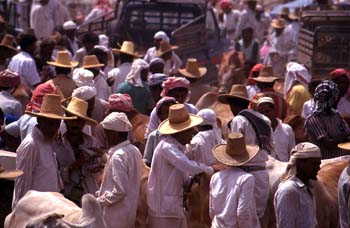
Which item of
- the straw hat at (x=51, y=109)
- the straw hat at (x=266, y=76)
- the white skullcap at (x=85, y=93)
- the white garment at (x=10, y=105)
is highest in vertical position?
the straw hat at (x=51, y=109)

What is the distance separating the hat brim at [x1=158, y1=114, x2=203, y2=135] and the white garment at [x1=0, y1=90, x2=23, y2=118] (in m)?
2.61

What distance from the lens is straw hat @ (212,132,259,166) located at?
34.7ft

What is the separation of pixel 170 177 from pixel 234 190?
826 millimetres

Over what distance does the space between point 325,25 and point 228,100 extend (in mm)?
4828

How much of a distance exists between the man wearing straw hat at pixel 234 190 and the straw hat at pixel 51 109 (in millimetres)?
1487

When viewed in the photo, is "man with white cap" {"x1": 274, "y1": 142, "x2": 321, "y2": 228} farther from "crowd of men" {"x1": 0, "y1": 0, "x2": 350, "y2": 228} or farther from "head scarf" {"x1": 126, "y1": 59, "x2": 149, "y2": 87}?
"head scarf" {"x1": 126, "y1": 59, "x2": 149, "y2": 87}

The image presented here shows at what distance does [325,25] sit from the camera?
17.6 m

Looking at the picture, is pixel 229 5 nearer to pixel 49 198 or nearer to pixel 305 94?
pixel 305 94

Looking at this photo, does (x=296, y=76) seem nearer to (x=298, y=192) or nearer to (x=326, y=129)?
(x=326, y=129)

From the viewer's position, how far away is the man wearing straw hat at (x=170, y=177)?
10.8m

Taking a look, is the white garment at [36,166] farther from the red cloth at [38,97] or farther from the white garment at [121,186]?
the red cloth at [38,97]

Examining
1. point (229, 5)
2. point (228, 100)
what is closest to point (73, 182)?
point (228, 100)

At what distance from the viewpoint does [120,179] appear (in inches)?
421

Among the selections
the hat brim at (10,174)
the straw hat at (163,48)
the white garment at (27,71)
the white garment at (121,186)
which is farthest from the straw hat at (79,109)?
the straw hat at (163,48)
